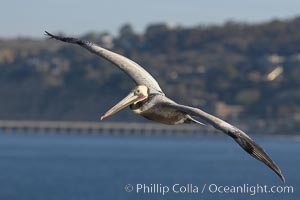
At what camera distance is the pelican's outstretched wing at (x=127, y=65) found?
62.4 ft

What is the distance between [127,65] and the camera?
19.8 meters

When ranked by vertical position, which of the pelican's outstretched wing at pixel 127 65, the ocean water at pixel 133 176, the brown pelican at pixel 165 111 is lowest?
the brown pelican at pixel 165 111

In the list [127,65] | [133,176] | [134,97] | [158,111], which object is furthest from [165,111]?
[133,176]

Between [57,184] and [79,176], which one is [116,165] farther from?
[57,184]

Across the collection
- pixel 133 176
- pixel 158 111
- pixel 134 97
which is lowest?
pixel 158 111

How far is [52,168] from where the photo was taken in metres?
114

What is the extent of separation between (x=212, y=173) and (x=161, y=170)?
670 centimetres

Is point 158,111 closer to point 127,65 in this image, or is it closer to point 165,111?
point 165,111

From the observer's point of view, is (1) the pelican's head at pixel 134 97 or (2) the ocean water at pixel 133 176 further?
(2) the ocean water at pixel 133 176

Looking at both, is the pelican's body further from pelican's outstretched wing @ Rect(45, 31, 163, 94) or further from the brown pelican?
pelican's outstretched wing @ Rect(45, 31, 163, 94)

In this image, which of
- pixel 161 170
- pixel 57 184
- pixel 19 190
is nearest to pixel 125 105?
pixel 19 190

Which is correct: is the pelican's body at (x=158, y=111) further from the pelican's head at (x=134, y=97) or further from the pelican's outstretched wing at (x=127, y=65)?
the pelican's outstretched wing at (x=127, y=65)

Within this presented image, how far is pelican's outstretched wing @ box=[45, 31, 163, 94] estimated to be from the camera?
19031 mm

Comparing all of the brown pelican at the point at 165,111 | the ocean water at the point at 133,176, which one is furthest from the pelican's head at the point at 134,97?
the ocean water at the point at 133,176
